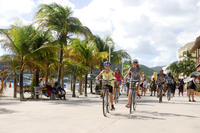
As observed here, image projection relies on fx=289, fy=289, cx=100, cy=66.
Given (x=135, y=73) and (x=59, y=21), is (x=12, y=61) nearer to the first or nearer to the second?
(x=59, y=21)

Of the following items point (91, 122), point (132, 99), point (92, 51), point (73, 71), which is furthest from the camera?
point (92, 51)

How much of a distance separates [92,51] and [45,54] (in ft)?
27.1

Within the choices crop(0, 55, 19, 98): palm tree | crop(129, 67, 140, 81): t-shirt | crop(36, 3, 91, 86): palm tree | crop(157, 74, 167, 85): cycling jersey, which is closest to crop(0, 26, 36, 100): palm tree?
crop(0, 55, 19, 98): palm tree

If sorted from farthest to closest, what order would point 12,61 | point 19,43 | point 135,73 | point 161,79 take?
1. point 12,61
2. point 19,43
3. point 161,79
4. point 135,73

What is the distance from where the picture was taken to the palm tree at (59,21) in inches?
723

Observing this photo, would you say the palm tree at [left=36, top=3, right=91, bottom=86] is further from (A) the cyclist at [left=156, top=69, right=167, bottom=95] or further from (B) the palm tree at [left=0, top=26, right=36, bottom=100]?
(A) the cyclist at [left=156, top=69, right=167, bottom=95]

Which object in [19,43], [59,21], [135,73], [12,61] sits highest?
[59,21]

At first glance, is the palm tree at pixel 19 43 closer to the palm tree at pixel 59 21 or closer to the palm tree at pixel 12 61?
the palm tree at pixel 12 61

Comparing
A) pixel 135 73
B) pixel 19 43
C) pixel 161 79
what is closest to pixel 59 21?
pixel 19 43

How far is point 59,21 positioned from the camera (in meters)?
18.9

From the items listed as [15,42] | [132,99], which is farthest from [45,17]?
[132,99]

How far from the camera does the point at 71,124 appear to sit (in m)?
6.86

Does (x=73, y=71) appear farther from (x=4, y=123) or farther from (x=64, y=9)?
(x=4, y=123)

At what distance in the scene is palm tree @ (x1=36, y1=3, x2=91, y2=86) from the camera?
1838cm
